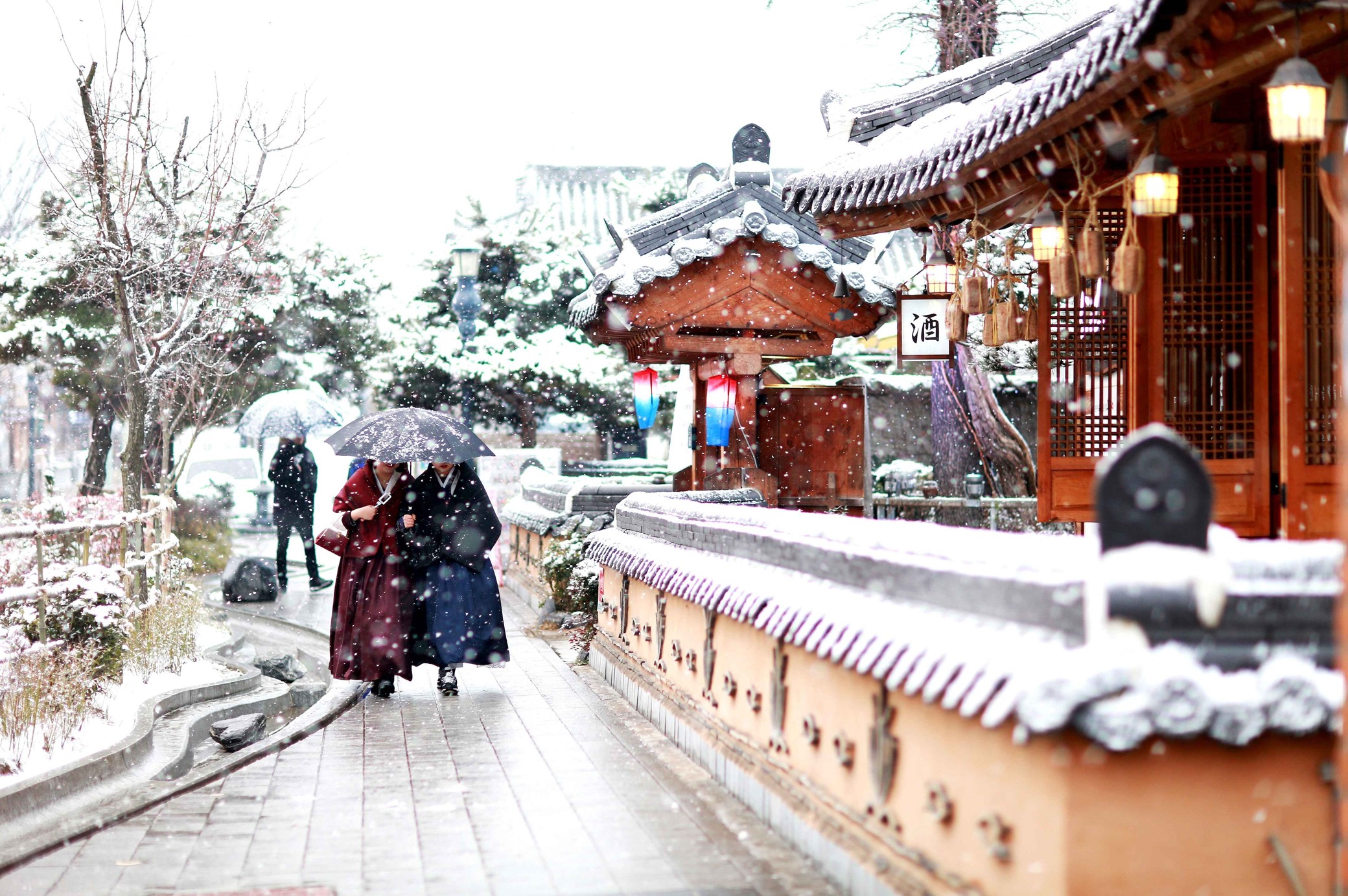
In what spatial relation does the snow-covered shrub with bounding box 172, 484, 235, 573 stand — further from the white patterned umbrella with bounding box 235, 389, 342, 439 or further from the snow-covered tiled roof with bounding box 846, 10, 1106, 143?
the snow-covered tiled roof with bounding box 846, 10, 1106, 143

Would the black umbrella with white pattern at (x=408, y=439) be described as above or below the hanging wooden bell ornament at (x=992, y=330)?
below

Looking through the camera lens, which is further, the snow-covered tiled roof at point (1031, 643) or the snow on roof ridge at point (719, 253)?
the snow on roof ridge at point (719, 253)

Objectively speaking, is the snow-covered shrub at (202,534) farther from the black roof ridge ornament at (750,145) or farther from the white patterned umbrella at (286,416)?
the black roof ridge ornament at (750,145)

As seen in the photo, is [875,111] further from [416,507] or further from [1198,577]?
[1198,577]

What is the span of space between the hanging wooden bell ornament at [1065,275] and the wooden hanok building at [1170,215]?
38 centimetres

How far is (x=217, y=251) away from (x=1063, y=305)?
942 cm

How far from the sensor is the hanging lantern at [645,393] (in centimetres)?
1522

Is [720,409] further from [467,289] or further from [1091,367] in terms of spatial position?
[467,289]

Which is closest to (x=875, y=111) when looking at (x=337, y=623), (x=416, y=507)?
(x=416, y=507)

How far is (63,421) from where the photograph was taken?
42.4 meters

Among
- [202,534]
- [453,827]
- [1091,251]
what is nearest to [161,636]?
[453,827]

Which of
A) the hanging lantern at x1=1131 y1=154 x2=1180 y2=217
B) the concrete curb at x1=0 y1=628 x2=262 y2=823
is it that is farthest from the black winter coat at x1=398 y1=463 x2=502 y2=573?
the hanging lantern at x1=1131 y1=154 x2=1180 y2=217

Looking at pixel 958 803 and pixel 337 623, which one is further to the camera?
pixel 337 623

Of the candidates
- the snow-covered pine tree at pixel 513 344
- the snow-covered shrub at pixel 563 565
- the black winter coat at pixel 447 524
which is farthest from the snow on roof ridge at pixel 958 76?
the snow-covered pine tree at pixel 513 344
